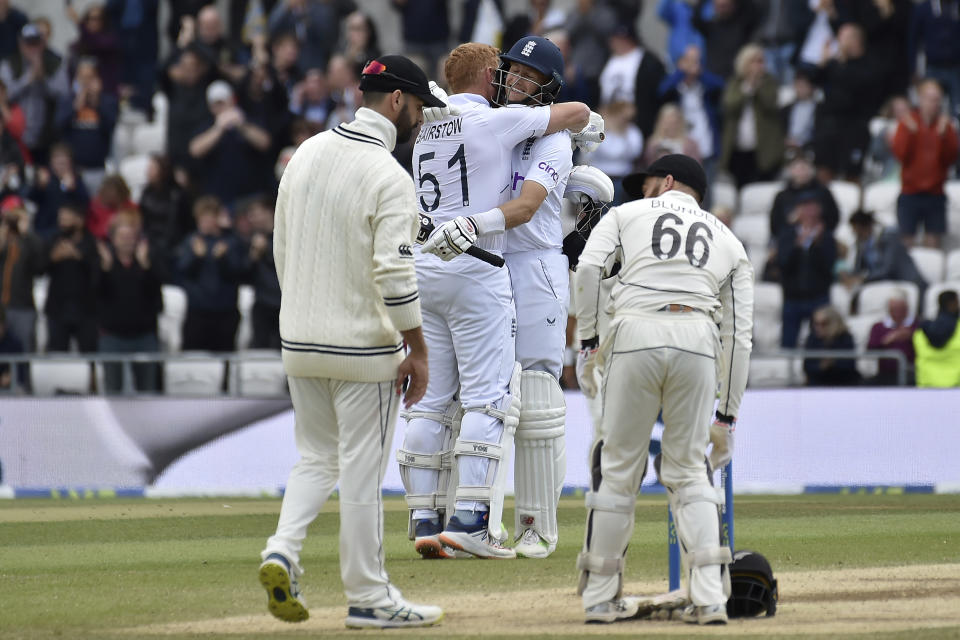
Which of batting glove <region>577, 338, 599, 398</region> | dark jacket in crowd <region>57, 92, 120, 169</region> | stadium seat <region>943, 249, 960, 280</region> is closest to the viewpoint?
batting glove <region>577, 338, 599, 398</region>

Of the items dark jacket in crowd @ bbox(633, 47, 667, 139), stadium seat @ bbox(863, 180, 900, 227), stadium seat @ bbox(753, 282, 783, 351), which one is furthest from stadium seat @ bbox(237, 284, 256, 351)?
stadium seat @ bbox(863, 180, 900, 227)

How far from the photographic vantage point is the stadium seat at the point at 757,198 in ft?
63.2

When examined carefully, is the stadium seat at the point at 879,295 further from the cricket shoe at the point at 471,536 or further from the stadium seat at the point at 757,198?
the cricket shoe at the point at 471,536

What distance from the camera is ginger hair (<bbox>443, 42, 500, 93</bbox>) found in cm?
919

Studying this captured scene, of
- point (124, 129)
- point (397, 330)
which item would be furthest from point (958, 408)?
point (124, 129)

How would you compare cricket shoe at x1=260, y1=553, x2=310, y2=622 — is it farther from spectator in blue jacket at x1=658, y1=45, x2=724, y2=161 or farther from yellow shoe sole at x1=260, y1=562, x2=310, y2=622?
spectator in blue jacket at x1=658, y1=45, x2=724, y2=161

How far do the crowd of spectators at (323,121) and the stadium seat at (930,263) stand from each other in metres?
0.27

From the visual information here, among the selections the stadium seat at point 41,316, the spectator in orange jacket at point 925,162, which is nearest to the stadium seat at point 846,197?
the spectator in orange jacket at point 925,162

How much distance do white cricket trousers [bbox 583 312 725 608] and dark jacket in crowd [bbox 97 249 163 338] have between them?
10.5m

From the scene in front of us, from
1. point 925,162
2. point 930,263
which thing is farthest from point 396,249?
point 925,162

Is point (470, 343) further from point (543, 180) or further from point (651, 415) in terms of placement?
point (651, 415)

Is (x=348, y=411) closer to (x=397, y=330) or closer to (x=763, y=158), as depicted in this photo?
(x=397, y=330)

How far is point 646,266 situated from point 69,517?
7.02m

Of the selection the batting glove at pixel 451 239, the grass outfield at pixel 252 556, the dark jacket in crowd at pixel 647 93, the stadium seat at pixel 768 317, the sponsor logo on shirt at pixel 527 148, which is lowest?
the grass outfield at pixel 252 556
